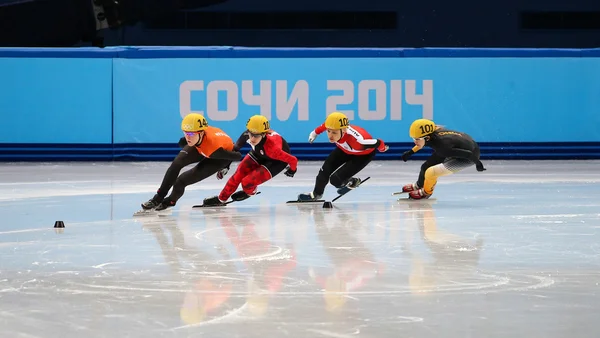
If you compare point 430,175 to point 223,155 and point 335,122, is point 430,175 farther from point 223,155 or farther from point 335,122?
point 223,155

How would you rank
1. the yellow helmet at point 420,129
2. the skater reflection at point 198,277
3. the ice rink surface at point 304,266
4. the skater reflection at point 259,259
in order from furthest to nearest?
the yellow helmet at point 420,129, the skater reflection at point 259,259, the skater reflection at point 198,277, the ice rink surface at point 304,266

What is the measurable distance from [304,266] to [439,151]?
197 inches

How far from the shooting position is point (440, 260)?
7.40 meters

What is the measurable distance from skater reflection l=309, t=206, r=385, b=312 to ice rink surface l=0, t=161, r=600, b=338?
1cm

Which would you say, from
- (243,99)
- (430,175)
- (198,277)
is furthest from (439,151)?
(243,99)

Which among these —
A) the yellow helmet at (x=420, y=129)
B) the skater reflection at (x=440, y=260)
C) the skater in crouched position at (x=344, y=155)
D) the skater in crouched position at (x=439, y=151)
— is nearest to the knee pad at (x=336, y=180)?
the skater in crouched position at (x=344, y=155)

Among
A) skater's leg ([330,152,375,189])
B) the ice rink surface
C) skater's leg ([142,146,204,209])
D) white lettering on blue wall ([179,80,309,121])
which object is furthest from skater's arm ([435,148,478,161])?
white lettering on blue wall ([179,80,309,121])

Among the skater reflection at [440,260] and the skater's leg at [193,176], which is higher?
the skater's leg at [193,176]

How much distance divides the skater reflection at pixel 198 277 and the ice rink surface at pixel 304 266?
1cm

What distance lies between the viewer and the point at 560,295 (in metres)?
6.10

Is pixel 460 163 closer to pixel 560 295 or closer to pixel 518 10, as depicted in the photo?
pixel 560 295

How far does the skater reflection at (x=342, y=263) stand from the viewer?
6.21 meters

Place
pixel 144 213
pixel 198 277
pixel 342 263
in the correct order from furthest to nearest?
pixel 144 213
pixel 342 263
pixel 198 277

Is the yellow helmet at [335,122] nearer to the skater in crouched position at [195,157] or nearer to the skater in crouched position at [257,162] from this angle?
the skater in crouched position at [257,162]
